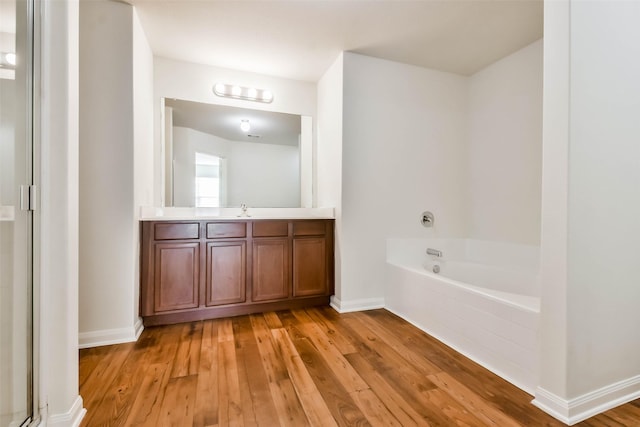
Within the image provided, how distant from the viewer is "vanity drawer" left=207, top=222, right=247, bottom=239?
8.03ft

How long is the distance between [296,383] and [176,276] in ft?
4.49

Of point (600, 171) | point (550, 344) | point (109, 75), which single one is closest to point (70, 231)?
point (109, 75)

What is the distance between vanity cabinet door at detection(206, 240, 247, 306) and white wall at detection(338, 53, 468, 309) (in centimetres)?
93

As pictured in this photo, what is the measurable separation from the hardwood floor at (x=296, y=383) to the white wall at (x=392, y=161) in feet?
2.70

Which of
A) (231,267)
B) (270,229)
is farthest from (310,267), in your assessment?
(231,267)

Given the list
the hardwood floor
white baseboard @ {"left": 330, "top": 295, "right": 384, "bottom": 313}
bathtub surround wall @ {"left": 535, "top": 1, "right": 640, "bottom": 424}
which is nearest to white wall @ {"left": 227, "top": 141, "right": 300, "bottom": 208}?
white baseboard @ {"left": 330, "top": 295, "right": 384, "bottom": 313}

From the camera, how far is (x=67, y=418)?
1.20 metres

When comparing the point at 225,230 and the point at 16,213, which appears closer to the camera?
the point at 16,213

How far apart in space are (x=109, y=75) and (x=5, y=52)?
1.08m

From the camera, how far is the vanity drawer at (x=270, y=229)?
8.55 feet

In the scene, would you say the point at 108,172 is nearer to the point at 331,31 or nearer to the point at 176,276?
the point at 176,276

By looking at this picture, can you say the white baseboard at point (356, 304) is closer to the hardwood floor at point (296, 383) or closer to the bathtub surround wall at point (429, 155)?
the bathtub surround wall at point (429, 155)

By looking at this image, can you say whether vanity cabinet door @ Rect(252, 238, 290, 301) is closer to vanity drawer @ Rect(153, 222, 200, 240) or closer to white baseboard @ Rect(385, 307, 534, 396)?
vanity drawer @ Rect(153, 222, 200, 240)

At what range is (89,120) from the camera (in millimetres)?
1978
